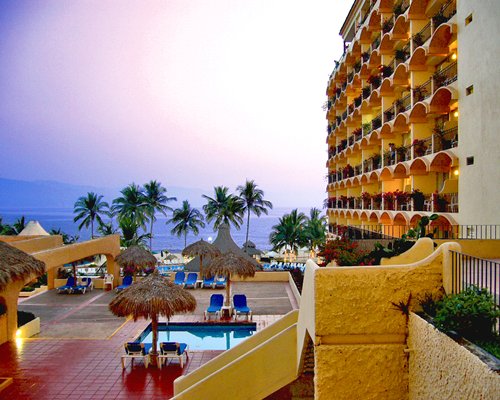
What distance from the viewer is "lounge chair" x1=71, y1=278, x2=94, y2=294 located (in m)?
24.0

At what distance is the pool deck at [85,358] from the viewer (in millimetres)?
11141

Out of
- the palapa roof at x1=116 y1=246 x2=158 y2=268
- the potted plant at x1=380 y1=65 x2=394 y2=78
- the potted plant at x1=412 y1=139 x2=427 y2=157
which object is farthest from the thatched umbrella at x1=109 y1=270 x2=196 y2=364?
the potted plant at x1=380 y1=65 x2=394 y2=78

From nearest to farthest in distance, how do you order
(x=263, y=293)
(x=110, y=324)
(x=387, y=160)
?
1. (x=110, y=324)
2. (x=263, y=293)
3. (x=387, y=160)

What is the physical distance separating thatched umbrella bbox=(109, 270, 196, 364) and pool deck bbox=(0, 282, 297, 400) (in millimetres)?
1275

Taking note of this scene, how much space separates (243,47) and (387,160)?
74.3 m

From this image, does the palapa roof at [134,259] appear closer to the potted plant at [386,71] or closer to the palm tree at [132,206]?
the potted plant at [386,71]

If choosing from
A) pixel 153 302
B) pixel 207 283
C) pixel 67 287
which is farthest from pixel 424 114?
pixel 67 287

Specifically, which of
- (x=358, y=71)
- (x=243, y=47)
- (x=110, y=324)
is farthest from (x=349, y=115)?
(x=243, y=47)

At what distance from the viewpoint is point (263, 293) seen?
2347 centimetres

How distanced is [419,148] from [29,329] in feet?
60.7

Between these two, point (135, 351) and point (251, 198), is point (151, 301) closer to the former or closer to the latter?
point (135, 351)

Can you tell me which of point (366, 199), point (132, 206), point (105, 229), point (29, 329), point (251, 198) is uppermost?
point (251, 198)

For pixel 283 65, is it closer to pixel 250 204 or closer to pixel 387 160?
pixel 250 204

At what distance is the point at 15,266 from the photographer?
1447cm
